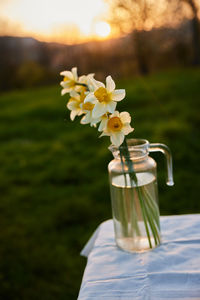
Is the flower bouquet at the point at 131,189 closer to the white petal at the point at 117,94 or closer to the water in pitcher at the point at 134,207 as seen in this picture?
the water in pitcher at the point at 134,207

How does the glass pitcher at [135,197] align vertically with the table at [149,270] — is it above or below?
above

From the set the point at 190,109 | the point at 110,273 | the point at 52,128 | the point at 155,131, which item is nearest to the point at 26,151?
the point at 52,128

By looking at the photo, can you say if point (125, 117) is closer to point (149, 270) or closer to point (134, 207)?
point (134, 207)

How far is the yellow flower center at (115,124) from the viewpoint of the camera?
73 centimetres

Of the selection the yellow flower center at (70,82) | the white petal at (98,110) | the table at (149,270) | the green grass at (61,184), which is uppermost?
the yellow flower center at (70,82)

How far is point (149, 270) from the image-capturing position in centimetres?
78

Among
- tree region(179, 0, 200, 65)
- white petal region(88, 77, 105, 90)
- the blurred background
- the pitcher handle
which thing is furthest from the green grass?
tree region(179, 0, 200, 65)

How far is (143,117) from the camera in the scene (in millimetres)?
5301

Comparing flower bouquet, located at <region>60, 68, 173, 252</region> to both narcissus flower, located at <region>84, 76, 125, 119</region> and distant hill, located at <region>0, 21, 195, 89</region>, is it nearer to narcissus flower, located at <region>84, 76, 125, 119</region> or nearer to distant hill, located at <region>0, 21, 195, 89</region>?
narcissus flower, located at <region>84, 76, 125, 119</region>

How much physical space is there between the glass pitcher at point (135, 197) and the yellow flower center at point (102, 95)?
0.16 m

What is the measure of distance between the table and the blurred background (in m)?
1.21

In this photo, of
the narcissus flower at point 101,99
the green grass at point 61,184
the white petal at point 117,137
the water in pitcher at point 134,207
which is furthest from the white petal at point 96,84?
the green grass at point 61,184

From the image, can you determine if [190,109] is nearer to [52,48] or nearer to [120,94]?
[120,94]

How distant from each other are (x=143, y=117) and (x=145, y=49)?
4.41 meters
